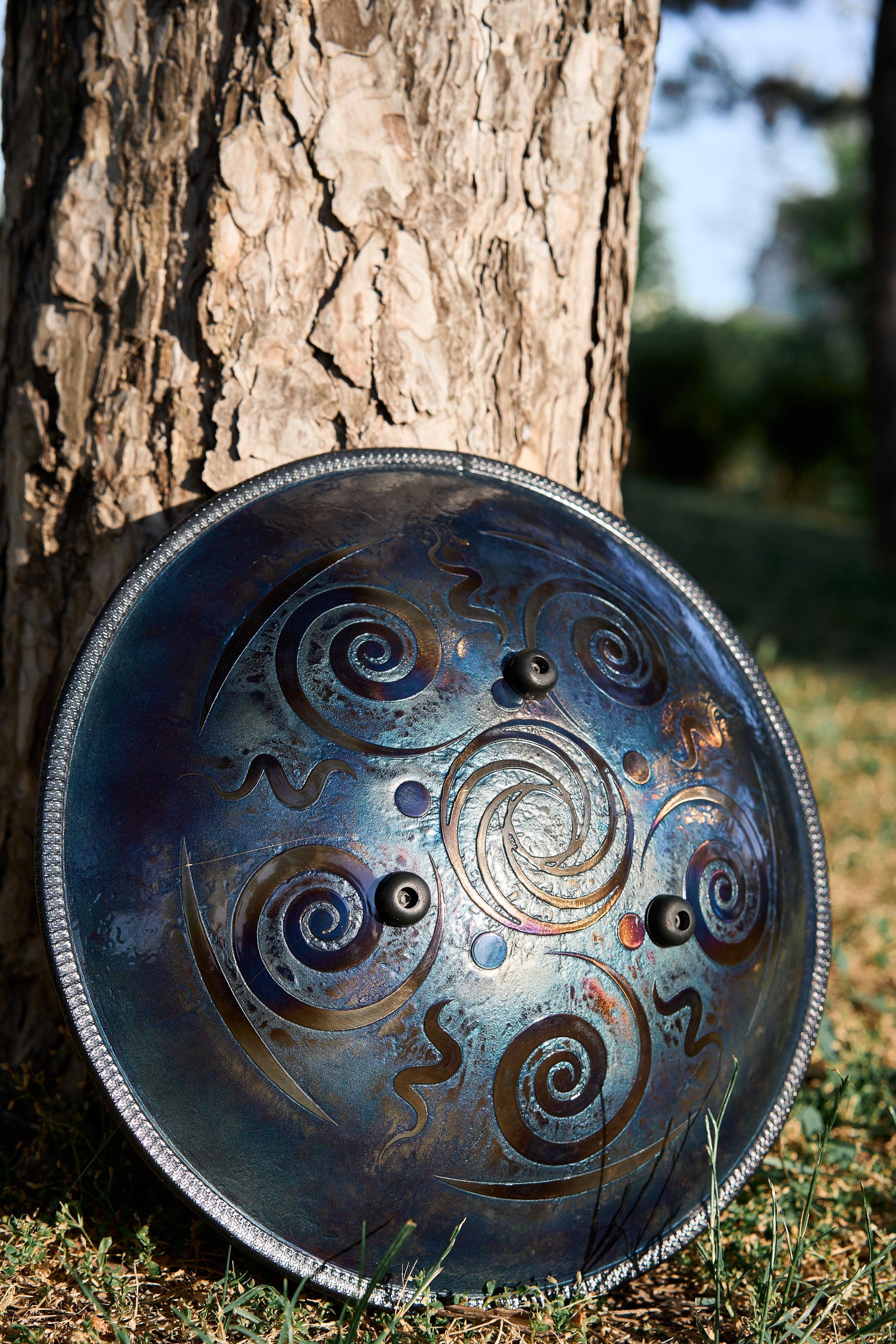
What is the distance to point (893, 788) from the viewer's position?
403cm

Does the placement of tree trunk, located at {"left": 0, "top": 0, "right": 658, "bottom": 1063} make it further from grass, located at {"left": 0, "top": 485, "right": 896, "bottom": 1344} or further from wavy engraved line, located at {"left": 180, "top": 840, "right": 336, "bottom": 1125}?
wavy engraved line, located at {"left": 180, "top": 840, "right": 336, "bottom": 1125}

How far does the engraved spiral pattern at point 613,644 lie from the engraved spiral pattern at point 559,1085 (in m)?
0.41

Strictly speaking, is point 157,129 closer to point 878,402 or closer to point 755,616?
point 755,616

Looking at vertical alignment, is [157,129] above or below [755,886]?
above

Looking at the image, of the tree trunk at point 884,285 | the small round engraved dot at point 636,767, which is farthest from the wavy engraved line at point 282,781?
the tree trunk at point 884,285

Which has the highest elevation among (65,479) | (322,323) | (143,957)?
(322,323)

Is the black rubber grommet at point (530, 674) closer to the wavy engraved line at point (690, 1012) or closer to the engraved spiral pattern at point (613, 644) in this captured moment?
the engraved spiral pattern at point (613, 644)

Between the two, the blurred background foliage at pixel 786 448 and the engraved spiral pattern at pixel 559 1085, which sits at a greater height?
the blurred background foliage at pixel 786 448

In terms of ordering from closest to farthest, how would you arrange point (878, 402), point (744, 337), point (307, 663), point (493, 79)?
point (307, 663), point (493, 79), point (878, 402), point (744, 337)

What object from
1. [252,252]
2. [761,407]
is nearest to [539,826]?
[252,252]

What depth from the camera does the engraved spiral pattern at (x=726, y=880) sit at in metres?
1.49

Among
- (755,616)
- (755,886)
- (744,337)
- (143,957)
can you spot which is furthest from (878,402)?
(744,337)

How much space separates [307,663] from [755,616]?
545cm

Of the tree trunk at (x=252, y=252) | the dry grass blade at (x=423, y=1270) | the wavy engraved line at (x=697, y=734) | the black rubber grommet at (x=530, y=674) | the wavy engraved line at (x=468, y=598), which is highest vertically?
the tree trunk at (x=252, y=252)
